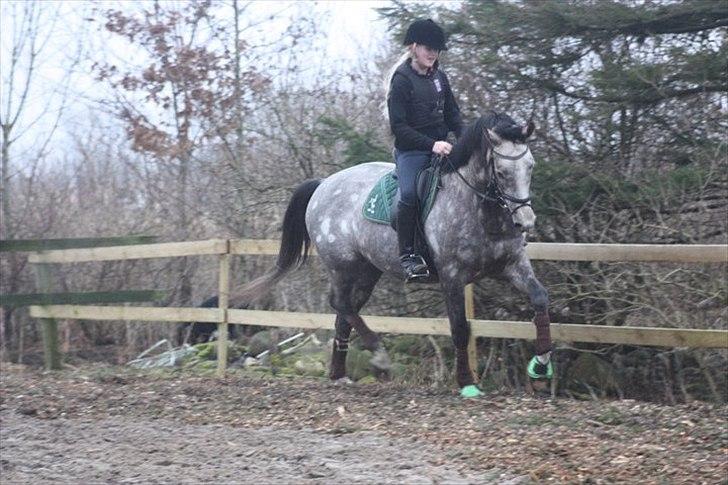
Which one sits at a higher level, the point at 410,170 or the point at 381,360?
the point at 410,170

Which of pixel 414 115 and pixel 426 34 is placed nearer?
pixel 426 34

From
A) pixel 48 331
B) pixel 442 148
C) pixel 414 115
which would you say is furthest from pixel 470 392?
pixel 48 331

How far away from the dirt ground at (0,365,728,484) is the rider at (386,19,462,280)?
4.21 ft

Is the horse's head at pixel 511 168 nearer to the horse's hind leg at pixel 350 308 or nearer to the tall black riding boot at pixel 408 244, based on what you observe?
the tall black riding boot at pixel 408 244

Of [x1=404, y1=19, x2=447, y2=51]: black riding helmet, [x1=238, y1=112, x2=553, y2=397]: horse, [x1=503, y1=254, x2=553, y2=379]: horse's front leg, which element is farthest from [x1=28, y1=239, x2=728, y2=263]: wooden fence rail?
[x1=404, y1=19, x2=447, y2=51]: black riding helmet

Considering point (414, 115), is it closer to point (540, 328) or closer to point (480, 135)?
point (480, 135)

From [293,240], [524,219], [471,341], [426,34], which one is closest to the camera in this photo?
[524,219]

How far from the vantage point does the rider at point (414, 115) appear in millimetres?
7609

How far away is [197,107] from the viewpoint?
47.4 ft

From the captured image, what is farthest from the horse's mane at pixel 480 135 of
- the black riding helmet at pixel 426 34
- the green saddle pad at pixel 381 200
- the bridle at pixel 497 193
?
the black riding helmet at pixel 426 34

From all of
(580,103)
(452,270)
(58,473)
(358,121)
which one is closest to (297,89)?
(358,121)

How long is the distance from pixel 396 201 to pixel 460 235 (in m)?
0.66

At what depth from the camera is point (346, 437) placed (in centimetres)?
650

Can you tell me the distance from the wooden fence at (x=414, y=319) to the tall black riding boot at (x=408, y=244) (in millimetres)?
884
